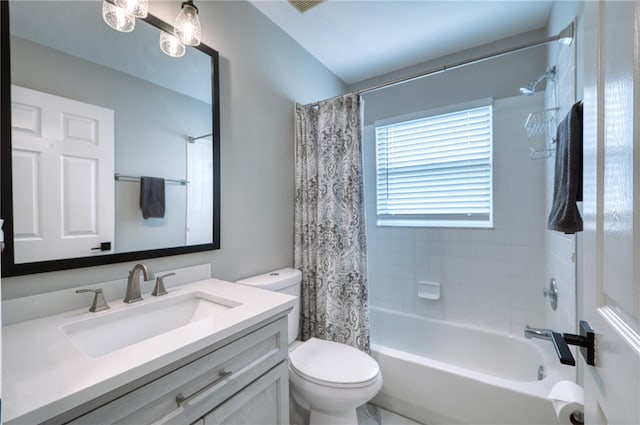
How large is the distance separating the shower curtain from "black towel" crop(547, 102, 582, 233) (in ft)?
3.12

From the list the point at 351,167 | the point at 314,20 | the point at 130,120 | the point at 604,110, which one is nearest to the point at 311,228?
the point at 351,167

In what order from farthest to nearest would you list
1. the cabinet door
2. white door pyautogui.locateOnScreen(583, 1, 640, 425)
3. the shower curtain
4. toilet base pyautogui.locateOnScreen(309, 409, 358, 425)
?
the shower curtain < toilet base pyautogui.locateOnScreen(309, 409, 358, 425) < the cabinet door < white door pyautogui.locateOnScreen(583, 1, 640, 425)

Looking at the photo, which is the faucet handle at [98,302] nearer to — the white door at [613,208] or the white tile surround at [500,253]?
the white door at [613,208]

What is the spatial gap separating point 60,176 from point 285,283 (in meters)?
1.13

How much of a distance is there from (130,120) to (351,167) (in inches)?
46.3

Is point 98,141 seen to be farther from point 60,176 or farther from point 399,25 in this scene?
point 399,25

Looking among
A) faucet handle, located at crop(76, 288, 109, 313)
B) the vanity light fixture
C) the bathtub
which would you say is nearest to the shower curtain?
the bathtub

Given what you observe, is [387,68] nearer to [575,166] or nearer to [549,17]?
[549,17]

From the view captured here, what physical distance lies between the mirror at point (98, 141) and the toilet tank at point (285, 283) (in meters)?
0.33

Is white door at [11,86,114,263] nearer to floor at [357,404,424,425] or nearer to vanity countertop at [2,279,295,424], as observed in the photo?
vanity countertop at [2,279,295,424]

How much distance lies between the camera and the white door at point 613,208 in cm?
41

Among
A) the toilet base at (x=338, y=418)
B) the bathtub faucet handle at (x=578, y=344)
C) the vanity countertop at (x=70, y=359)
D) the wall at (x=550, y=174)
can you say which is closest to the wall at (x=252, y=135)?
the vanity countertop at (x=70, y=359)

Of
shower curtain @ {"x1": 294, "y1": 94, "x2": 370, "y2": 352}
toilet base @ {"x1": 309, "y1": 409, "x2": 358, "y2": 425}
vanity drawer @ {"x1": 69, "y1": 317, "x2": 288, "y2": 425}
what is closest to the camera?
vanity drawer @ {"x1": 69, "y1": 317, "x2": 288, "y2": 425}

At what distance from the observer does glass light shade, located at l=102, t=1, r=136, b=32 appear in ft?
3.35
